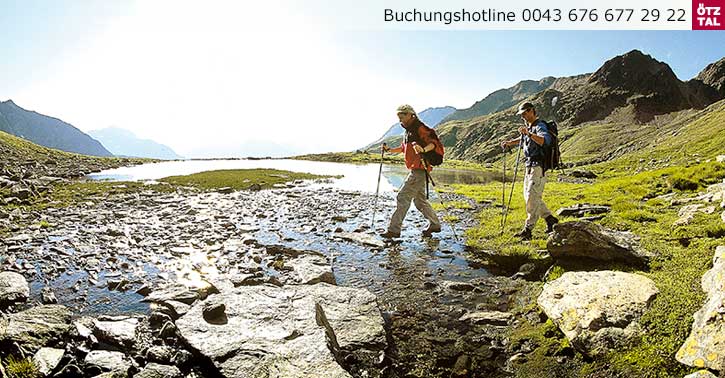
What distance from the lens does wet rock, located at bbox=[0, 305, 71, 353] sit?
5.70 meters

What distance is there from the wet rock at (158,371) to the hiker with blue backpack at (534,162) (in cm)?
1076

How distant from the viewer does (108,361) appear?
557cm

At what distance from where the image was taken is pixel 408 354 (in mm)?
6191

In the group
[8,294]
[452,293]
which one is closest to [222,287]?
[8,294]

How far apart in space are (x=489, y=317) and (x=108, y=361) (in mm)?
6623

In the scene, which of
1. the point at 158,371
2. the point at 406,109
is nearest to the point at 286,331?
the point at 158,371

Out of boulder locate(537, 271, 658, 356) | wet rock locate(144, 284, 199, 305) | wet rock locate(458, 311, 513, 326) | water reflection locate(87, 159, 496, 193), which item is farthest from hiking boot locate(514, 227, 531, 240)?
water reflection locate(87, 159, 496, 193)

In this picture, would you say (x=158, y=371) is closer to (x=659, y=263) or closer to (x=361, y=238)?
(x=361, y=238)

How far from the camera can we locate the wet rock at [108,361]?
5.43m

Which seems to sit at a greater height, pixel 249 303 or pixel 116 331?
pixel 249 303

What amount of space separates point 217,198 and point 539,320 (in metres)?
24.6

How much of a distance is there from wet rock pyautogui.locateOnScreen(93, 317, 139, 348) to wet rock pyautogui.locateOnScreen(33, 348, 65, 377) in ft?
2.14

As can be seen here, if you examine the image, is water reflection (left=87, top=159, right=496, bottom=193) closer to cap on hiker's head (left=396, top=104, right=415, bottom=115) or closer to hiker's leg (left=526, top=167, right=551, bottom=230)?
cap on hiker's head (left=396, top=104, right=415, bottom=115)

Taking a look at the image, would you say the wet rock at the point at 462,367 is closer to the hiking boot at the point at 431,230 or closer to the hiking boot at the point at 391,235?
the hiking boot at the point at 391,235
